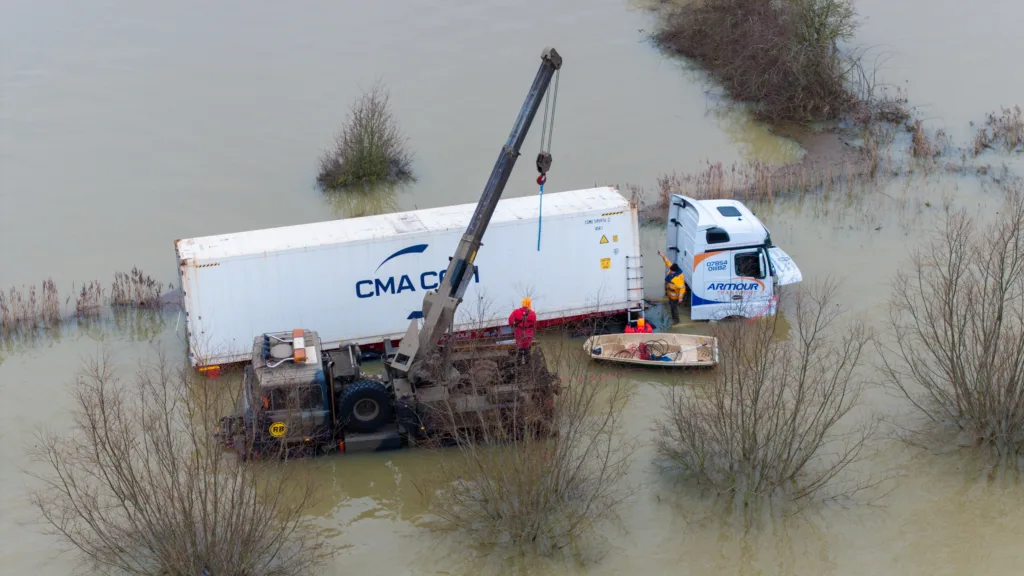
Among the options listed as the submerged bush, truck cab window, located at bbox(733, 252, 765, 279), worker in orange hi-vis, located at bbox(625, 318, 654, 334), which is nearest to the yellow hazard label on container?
worker in orange hi-vis, located at bbox(625, 318, 654, 334)

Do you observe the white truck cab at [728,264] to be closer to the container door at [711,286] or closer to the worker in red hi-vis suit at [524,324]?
the container door at [711,286]

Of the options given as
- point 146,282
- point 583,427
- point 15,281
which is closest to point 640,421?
point 583,427

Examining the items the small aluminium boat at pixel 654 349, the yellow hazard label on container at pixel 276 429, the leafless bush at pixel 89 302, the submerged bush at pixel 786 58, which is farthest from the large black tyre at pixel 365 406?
the submerged bush at pixel 786 58

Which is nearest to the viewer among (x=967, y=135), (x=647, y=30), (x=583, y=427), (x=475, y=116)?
(x=583, y=427)

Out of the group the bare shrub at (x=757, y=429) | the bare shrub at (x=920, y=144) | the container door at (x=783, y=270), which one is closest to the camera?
the bare shrub at (x=757, y=429)

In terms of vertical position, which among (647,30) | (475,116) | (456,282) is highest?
(647,30)

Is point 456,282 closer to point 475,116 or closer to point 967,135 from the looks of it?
point 475,116
